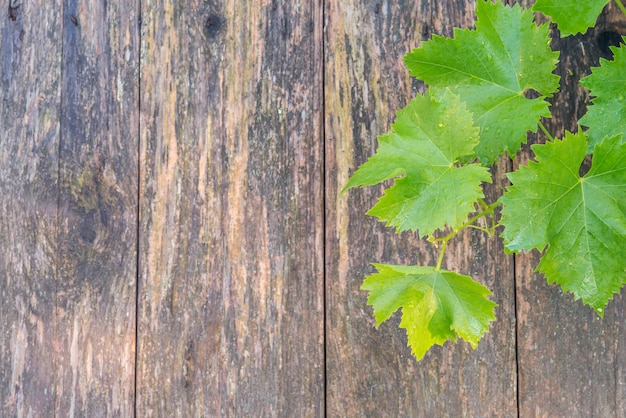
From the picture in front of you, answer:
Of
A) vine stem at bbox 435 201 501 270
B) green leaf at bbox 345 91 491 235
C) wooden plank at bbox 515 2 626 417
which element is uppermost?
green leaf at bbox 345 91 491 235

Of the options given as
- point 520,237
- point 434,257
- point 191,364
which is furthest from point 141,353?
point 520,237

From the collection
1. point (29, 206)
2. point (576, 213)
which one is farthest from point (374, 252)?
point (29, 206)

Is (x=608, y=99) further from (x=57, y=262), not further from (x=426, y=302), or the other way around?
(x=57, y=262)

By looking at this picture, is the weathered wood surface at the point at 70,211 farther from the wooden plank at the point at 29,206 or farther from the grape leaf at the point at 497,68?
the grape leaf at the point at 497,68

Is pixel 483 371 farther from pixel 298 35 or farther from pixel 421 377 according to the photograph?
pixel 298 35

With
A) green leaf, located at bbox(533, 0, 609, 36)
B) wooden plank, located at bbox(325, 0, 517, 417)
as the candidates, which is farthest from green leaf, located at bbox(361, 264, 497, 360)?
green leaf, located at bbox(533, 0, 609, 36)

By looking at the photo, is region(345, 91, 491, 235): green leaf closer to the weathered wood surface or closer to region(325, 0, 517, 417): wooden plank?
region(325, 0, 517, 417): wooden plank

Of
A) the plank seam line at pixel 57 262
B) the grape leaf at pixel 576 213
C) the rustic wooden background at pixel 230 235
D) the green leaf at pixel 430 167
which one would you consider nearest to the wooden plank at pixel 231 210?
the rustic wooden background at pixel 230 235
